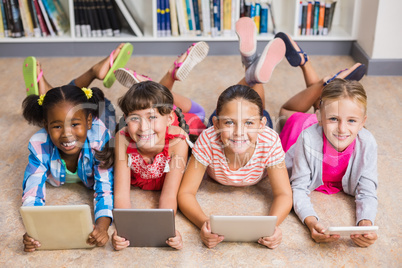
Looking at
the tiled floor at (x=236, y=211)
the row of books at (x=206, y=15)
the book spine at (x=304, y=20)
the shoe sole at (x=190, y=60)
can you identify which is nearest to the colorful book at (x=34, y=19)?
the tiled floor at (x=236, y=211)

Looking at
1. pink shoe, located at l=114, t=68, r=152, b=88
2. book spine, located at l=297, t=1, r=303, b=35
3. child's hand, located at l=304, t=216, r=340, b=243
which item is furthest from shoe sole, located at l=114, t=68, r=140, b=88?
book spine, located at l=297, t=1, r=303, b=35

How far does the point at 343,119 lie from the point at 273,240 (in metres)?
0.49

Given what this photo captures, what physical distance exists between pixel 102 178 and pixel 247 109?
0.60 meters

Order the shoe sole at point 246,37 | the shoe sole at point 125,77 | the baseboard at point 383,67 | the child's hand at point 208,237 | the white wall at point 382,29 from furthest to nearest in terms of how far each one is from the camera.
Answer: the baseboard at point 383,67 → the white wall at point 382,29 → the shoe sole at point 246,37 → the shoe sole at point 125,77 → the child's hand at point 208,237

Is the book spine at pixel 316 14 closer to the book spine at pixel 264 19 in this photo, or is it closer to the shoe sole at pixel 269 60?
the book spine at pixel 264 19

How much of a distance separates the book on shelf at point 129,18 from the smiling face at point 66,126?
4.95ft

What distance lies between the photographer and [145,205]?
1902mm

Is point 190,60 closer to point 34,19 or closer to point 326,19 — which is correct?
point 326,19

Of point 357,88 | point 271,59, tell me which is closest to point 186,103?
point 271,59

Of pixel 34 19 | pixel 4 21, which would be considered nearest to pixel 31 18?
pixel 34 19

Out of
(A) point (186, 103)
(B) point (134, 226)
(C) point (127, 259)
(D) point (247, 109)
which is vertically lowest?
(C) point (127, 259)

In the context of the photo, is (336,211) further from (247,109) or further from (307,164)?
(247,109)

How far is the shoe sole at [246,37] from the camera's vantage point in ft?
7.50

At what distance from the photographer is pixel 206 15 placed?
3.22 m
